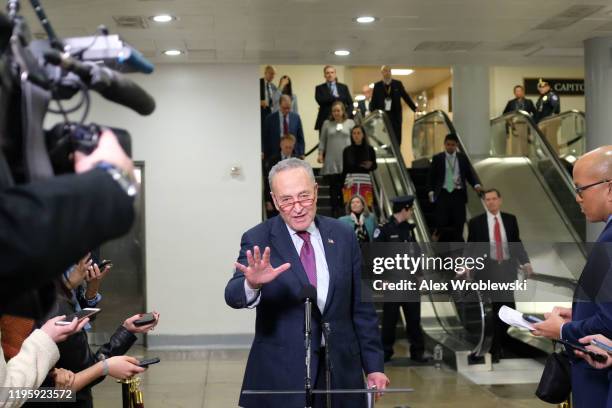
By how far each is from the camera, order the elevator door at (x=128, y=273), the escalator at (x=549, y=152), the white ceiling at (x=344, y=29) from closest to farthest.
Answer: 1. the white ceiling at (x=344, y=29)
2. the elevator door at (x=128, y=273)
3. the escalator at (x=549, y=152)

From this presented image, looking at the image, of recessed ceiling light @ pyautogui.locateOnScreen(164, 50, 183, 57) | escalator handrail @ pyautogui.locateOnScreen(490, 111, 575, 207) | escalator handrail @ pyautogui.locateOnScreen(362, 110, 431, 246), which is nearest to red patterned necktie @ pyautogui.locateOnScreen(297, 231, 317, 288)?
recessed ceiling light @ pyautogui.locateOnScreen(164, 50, 183, 57)

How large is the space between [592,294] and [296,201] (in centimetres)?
125

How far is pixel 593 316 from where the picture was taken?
131 inches

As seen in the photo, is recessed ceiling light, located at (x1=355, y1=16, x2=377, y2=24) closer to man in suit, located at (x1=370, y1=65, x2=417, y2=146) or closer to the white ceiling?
the white ceiling

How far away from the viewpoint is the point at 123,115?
10.5m

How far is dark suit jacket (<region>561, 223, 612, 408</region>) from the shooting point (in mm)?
3281

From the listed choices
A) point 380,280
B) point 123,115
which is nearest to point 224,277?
point 123,115

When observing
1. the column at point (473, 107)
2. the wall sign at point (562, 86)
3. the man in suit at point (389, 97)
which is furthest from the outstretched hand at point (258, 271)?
the wall sign at point (562, 86)

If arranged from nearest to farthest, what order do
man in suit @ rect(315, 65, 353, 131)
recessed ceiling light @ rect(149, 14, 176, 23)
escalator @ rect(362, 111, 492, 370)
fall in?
recessed ceiling light @ rect(149, 14, 176, 23) → escalator @ rect(362, 111, 492, 370) → man in suit @ rect(315, 65, 353, 131)

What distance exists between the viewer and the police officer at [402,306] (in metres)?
9.26

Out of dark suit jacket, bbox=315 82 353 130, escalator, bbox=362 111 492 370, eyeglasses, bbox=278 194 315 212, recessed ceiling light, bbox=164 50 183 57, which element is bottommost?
escalator, bbox=362 111 492 370

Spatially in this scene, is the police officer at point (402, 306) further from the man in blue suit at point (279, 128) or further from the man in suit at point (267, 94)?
the man in suit at point (267, 94)

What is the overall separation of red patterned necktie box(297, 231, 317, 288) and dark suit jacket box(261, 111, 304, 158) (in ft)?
29.5

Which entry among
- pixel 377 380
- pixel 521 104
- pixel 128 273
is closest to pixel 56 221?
pixel 377 380
